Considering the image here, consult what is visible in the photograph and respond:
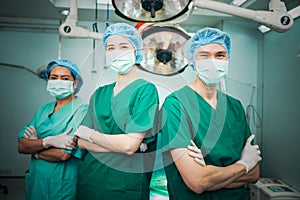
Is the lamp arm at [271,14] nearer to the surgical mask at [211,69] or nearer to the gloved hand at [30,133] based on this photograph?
the surgical mask at [211,69]

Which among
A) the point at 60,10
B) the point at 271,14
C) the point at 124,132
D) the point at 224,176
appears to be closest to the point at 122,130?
the point at 124,132

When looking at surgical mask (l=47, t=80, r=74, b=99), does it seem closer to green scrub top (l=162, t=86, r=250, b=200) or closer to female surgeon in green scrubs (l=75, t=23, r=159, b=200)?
female surgeon in green scrubs (l=75, t=23, r=159, b=200)

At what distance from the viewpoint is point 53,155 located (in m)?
1.49

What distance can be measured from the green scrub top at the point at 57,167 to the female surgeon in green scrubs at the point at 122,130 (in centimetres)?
13

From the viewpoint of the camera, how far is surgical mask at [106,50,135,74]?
4.37 ft

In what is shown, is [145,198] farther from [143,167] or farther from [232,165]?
[232,165]

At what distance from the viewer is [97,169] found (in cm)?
136

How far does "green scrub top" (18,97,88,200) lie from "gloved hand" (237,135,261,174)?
839 mm

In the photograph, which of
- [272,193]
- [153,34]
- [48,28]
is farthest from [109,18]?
[272,193]

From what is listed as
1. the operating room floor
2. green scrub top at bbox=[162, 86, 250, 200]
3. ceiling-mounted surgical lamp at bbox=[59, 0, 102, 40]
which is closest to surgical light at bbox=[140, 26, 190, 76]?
green scrub top at bbox=[162, 86, 250, 200]

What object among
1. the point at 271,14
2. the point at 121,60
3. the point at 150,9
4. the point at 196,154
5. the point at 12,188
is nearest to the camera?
the point at 150,9

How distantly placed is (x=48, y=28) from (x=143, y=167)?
1.41m

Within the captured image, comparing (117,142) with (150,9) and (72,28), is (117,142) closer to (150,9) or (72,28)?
(150,9)

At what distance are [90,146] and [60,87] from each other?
41 centimetres
